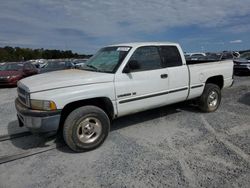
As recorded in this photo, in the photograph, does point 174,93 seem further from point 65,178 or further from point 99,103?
point 65,178

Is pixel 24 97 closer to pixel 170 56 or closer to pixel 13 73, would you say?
pixel 170 56

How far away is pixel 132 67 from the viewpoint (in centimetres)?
399

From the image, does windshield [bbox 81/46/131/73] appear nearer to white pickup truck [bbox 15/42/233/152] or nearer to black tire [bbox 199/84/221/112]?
white pickup truck [bbox 15/42/233/152]

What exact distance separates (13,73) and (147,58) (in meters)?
10.4

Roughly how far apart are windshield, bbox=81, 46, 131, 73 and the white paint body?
5.1 inches

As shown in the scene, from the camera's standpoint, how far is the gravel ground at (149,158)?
2.84m

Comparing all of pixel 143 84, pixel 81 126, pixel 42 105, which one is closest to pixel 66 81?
pixel 42 105

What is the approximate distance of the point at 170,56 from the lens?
4.75 metres

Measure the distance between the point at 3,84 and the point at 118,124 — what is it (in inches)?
370

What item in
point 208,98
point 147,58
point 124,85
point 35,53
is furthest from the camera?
point 35,53

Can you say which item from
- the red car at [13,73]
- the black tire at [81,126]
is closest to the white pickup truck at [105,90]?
the black tire at [81,126]

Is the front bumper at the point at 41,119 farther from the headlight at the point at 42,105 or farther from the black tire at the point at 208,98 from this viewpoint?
the black tire at the point at 208,98

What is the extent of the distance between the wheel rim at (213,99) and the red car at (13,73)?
10.7m

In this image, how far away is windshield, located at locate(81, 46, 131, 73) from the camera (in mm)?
4062
